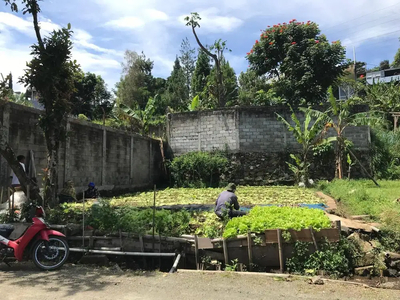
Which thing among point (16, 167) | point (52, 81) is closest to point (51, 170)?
point (16, 167)

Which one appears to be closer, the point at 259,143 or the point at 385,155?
the point at 385,155

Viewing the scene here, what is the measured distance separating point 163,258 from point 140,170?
39.4 ft

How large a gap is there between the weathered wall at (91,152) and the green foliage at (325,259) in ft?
20.4

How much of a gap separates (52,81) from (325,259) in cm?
707

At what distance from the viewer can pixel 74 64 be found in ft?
27.2

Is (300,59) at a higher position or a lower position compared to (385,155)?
higher

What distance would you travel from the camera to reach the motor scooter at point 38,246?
5.55 m

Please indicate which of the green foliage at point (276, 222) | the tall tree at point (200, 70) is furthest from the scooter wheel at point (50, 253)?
the tall tree at point (200, 70)

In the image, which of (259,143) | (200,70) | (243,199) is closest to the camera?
(243,199)

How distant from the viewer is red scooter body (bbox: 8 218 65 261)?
5527mm

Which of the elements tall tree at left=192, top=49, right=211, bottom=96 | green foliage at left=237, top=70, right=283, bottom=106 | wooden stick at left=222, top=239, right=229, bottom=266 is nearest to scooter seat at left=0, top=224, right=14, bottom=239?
wooden stick at left=222, top=239, right=229, bottom=266

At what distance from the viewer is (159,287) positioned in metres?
4.84

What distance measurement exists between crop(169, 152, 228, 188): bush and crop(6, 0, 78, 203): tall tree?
10.6 metres

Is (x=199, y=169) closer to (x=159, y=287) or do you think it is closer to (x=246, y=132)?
(x=246, y=132)
